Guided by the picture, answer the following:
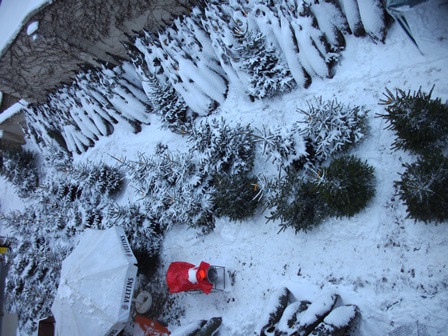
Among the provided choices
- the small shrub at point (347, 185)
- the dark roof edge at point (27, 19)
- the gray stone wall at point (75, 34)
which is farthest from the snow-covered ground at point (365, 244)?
the dark roof edge at point (27, 19)

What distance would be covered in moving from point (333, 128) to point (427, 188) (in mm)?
1563

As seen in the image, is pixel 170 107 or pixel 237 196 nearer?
pixel 237 196

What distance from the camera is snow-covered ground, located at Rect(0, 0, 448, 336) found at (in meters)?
4.47

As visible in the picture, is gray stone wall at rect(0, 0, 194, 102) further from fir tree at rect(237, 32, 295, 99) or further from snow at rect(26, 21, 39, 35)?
fir tree at rect(237, 32, 295, 99)

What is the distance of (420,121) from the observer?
4406mm

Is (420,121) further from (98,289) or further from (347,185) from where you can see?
(98,289)

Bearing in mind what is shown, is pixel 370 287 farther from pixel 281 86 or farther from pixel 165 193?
pixel 165 193

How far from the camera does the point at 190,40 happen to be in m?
7.58

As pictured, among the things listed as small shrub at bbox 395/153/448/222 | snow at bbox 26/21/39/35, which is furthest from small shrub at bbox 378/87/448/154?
snow at bbox 26/21/39/35

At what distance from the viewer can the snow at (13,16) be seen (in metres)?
7.78

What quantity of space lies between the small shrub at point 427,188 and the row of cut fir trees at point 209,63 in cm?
231

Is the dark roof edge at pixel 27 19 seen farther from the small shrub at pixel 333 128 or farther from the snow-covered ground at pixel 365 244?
the small shrub at pixel 333 128

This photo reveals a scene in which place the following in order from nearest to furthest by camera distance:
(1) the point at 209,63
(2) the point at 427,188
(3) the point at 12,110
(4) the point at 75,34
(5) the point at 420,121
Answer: (2) the point at 427,188 < (5) the point at 420,121 < (1) the point at 209,63 < (4) the point at 75,34 < (3) the point at 12,110

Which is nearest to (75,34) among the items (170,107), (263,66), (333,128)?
(170,107)
